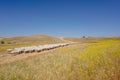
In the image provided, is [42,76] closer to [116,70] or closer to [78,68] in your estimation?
[78,68]

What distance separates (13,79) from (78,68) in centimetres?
325

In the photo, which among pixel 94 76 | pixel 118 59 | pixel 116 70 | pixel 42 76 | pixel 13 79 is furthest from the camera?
pixel 118 59

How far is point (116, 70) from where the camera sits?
8516 mm

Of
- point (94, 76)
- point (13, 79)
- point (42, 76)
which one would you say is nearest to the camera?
point (13, 79)

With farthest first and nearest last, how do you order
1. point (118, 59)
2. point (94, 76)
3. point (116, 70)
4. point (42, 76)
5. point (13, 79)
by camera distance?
point (118, 59) → point (116, 70) → point (94, 76) → point (42, 76) → point (13, 79)

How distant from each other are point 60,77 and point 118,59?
4589 mm

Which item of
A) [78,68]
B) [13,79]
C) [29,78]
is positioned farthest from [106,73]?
[13,79]

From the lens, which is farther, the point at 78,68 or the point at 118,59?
the point at 118,59

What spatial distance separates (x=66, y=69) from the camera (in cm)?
838

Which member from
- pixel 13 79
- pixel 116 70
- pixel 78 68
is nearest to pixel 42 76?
pixel 13 79

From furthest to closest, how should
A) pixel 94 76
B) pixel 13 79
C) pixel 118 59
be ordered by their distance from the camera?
pixel 118 59
pixel 94 76
pixel 13 79

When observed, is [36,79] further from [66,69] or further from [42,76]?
[66,69]

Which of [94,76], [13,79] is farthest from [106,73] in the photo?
[13,79]

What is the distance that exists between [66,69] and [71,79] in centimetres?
91
